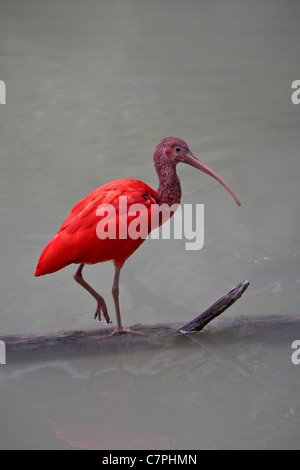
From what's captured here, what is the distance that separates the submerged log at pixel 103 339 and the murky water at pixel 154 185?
5cm

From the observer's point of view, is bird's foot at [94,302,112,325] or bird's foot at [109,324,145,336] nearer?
bird's foot at [109,324,145,336]

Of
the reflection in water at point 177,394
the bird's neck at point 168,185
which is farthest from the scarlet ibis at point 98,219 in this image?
the reflection in water at point 177,394

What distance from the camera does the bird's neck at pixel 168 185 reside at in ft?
9.29

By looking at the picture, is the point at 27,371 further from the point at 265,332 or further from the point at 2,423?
the point at 265,332

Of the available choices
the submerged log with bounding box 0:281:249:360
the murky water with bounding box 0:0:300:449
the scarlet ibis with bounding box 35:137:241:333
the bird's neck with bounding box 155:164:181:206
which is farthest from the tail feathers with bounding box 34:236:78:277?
the bird's neck with bounding box 155:164:181:206

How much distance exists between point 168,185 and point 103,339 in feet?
2.17

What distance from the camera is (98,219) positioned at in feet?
8.70

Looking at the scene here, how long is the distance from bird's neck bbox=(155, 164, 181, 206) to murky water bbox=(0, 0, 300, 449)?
0.53 meters

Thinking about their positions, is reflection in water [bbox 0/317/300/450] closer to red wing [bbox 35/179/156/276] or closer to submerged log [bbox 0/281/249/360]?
submerged log [bbox 0/281/249/360]

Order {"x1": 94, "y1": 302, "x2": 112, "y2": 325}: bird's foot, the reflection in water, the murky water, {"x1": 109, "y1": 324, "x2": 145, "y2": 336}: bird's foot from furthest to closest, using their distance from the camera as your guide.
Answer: {"x1": 94, "y1": 302, "x2": 112, "y2": 325}: bird's foot → {"x1": 109, "y1": 324, "x2": 145, "y2": 336}: bird's foot → the murky water → the reflection in water

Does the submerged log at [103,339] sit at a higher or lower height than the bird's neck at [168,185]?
lower

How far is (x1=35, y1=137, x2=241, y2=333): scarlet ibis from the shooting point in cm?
263

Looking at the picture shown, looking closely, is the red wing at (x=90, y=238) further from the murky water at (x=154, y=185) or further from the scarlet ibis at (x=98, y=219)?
the murky water at (x=154, y=185)
